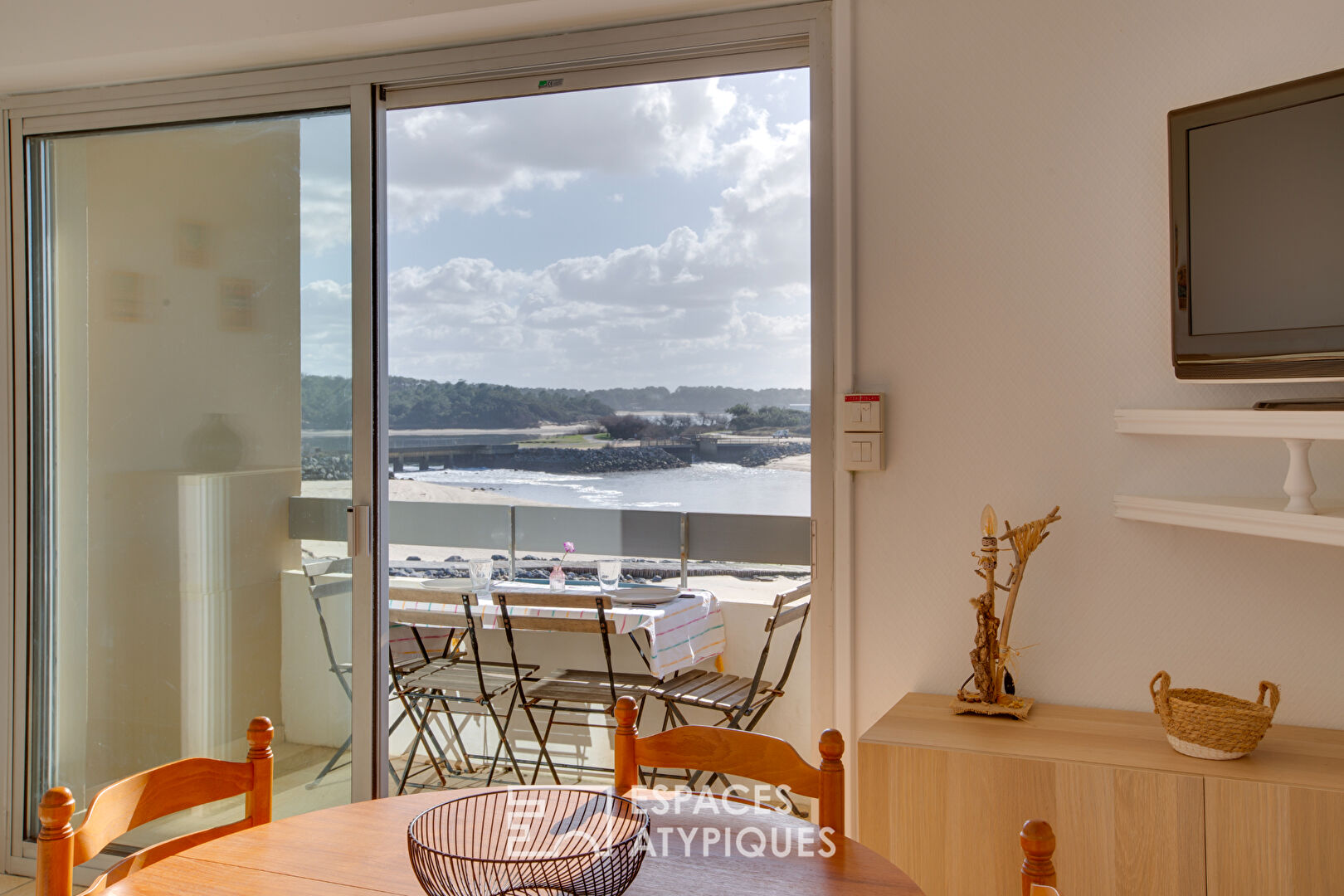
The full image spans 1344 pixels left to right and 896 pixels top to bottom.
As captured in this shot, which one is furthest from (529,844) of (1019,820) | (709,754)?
(1019,820)

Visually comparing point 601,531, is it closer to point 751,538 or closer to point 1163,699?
point 751,538

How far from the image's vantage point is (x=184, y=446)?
118 inches

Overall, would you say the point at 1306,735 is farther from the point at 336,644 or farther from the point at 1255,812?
the point at 336,644

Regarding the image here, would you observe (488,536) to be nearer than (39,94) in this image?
Yes

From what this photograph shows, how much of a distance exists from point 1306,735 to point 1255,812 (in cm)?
36

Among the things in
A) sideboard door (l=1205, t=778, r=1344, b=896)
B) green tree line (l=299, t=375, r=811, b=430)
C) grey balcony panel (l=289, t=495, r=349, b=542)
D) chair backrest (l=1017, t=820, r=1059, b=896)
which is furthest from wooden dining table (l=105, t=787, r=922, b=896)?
grey balcony panel (l=289, t=495, r=349, b=542)

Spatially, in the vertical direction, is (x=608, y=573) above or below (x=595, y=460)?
below

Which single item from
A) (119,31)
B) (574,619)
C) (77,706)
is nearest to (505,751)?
(574,619)

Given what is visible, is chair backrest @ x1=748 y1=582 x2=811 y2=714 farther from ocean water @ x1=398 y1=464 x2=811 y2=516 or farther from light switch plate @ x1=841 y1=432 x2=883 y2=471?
light switch plate @ x1=841 y1=432 x2=883 y2=471

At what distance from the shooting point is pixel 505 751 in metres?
2.85

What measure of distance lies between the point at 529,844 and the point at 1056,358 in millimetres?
1526

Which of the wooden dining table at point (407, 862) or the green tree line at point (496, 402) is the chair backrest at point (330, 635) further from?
the wooden dining table at point (407, 862)

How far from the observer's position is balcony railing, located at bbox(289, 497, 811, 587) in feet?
8.14

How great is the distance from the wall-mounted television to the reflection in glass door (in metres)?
2.15
